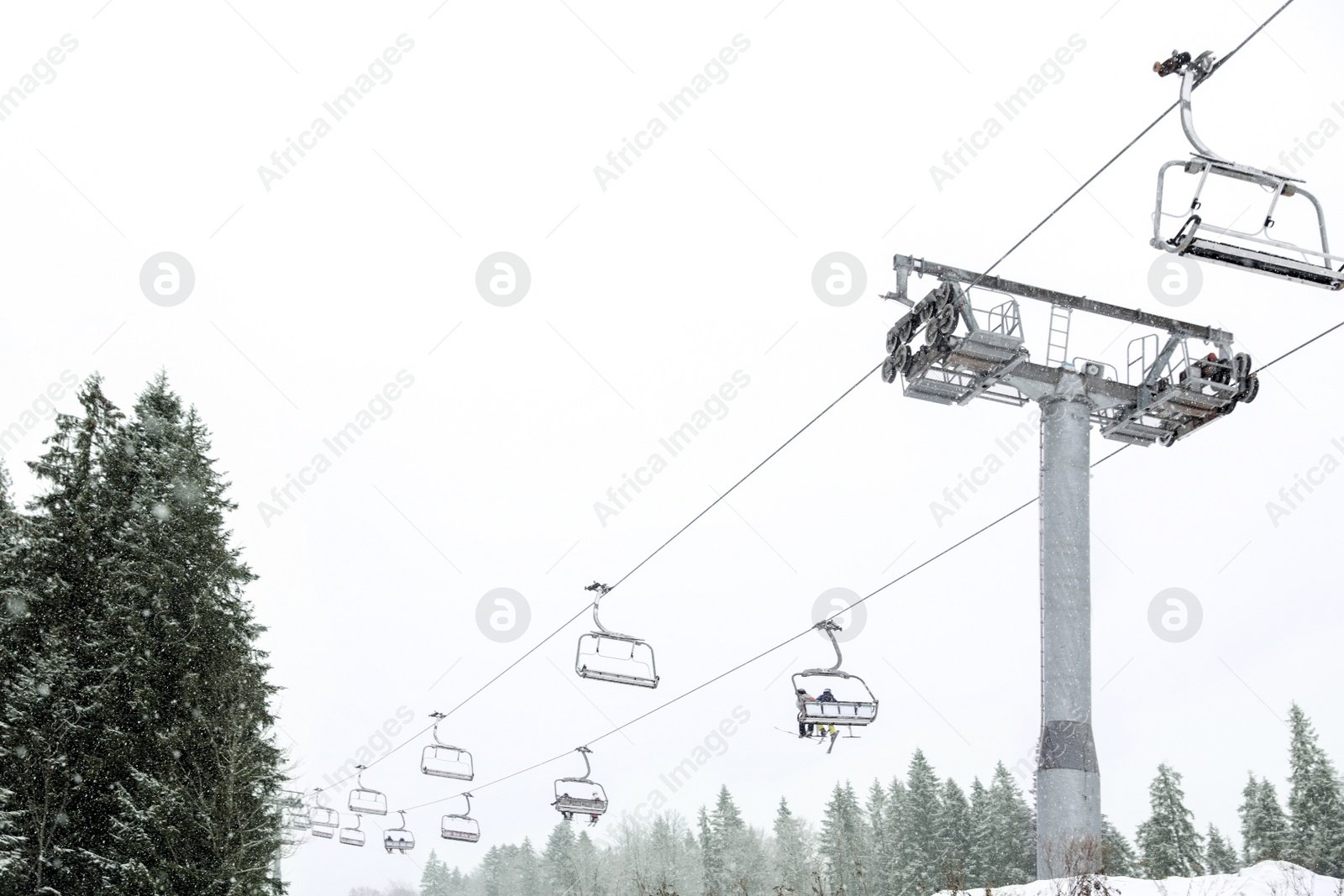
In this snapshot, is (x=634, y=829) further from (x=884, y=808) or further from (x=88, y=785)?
(x=88, y=785)

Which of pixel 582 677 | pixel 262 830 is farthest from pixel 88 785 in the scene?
pixel 582 677

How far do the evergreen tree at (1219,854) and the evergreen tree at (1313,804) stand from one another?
5572 mm

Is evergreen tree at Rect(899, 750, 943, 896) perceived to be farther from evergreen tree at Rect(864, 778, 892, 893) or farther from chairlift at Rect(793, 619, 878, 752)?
chairlift at Rect(793, 619, 878, 752)

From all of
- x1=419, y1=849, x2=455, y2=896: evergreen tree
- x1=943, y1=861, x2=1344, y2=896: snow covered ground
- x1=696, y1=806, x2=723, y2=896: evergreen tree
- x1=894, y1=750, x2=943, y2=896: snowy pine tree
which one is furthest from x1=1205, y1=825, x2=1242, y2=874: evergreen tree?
x1=419, y1=849, x2=455, y2=896: evergreen tree

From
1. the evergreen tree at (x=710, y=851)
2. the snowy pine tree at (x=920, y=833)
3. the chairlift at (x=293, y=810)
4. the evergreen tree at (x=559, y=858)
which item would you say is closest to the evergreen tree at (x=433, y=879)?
the evergreen tree at (x=559, y=858)

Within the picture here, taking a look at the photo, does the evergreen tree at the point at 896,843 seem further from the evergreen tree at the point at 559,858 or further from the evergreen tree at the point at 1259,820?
the evergreen tree at the point at 559,858

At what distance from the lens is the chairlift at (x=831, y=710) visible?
15.6 m

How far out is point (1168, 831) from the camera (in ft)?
163

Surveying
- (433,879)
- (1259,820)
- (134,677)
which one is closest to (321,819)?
(134,677)

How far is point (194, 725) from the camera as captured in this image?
21625 millimetres

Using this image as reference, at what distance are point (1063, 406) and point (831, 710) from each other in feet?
20.1

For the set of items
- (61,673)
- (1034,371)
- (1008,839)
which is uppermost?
(1034,371)

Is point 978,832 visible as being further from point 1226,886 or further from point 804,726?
point 1226,886

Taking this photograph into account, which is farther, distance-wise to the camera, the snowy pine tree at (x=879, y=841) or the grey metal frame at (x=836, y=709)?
the snowy pine tree at (x=879, y=841)
